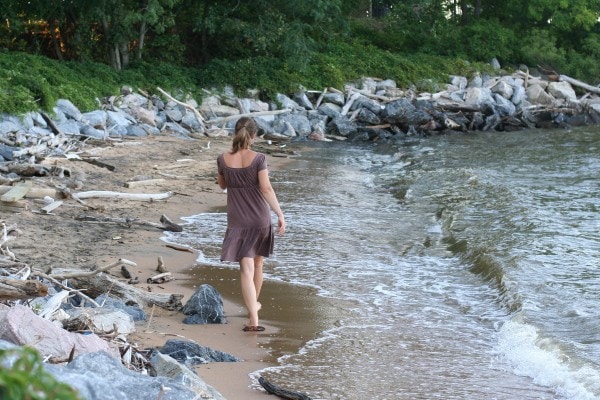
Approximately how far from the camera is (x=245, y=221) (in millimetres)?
7844

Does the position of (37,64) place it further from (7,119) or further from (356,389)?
(356,389)

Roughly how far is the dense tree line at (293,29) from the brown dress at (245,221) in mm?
18095

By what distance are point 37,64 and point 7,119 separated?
6045 mm

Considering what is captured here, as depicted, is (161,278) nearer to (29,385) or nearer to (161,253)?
(161,253)

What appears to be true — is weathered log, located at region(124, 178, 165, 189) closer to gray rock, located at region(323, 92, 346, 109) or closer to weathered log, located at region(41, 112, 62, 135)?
weathered log, located at region(41, 112, 62, 135)

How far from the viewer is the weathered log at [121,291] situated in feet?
25.8

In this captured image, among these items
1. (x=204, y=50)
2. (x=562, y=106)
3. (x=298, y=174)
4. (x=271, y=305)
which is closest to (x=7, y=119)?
(x=298, y=174)

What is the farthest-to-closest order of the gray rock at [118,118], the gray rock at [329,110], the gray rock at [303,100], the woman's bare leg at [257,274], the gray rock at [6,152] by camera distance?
the gray rock at [303,100] → the gray rock at [329,110] → the gray rock at [118,118] → the gray rock at [6,152] → the woman's bare leg at [257,274]

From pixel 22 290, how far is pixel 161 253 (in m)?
4.70

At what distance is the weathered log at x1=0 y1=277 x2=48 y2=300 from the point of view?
5.84m

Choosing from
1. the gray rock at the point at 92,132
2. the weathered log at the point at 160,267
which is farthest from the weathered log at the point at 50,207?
the gray rock at the point at 92,132

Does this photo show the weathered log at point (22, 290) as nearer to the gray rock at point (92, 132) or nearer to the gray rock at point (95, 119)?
the gray rock at point (92, 132)

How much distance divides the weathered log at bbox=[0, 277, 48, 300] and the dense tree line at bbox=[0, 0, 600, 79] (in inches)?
784

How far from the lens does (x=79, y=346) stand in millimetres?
5215
